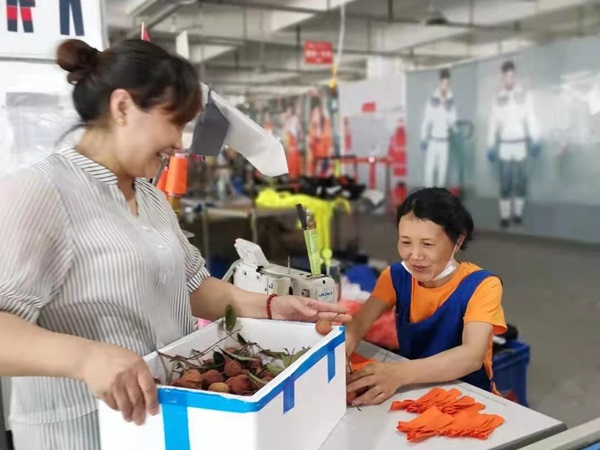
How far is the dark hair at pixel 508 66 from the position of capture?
690cm

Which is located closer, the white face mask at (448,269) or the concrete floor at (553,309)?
the white face mask at (448,269)

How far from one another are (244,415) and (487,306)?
2.98ft

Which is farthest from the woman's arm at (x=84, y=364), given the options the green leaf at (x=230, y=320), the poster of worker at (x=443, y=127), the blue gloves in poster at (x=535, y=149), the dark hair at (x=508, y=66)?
the dark hair at (x=508, y=66)

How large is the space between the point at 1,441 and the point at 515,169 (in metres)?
6.53

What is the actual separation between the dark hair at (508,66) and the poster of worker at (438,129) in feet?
2.51

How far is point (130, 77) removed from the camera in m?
0.96

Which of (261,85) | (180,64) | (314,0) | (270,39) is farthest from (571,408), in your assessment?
(261,85)

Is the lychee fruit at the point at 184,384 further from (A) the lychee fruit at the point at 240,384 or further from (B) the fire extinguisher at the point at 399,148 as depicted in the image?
(B) the fire extinguisher at the point at 399,148

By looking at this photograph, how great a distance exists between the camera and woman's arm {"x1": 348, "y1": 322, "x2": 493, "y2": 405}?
1.28 meters

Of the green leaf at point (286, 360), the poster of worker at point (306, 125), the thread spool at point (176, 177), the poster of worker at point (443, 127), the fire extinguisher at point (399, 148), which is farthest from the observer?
the poster of worker at point (306, 125)

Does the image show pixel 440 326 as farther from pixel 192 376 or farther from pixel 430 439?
pixel 192 376

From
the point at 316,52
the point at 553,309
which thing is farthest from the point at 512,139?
the point at 553,309

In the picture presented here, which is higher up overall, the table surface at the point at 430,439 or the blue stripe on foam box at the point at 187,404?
the blue stripe on foam box at the point at 187,404

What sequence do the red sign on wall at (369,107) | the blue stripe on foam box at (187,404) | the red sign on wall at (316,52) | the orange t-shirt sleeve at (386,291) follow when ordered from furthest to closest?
the red sign on wall at (369,107), the red sign on wall at (316,52), the orange t-shirt sleeve at (386,291), the blue stripe on foam box at (187,404)
